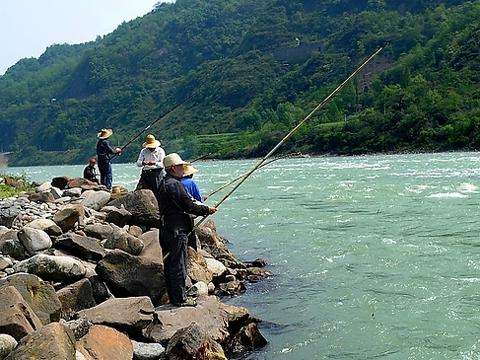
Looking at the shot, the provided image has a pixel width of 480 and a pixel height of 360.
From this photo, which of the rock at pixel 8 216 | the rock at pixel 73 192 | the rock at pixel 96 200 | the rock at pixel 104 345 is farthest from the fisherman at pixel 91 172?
the rock at pixel 104 345

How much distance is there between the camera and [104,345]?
6.00m

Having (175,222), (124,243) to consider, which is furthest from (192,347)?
(124,243)

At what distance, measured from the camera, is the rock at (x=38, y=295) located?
6.63 meters

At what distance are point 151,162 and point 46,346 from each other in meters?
7.36

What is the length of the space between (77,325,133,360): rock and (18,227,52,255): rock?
3230 millimetres

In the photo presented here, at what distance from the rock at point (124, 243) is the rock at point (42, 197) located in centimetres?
468

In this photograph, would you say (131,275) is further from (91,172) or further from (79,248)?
(91,172)

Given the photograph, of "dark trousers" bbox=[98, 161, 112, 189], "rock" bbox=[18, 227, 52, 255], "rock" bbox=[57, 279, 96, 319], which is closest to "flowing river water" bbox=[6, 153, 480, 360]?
"rock" bbox=[57, 279, 96, 319]

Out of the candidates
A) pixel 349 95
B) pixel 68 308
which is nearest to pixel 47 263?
pixel 68 308

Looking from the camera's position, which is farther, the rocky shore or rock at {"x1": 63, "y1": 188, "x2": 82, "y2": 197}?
rock at {"x1": 63, "y1": 188, "x2": 82, "y2": 197}

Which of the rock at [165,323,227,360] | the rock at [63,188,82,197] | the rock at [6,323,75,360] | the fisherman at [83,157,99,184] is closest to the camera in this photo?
the rock at [6,323,75,360]

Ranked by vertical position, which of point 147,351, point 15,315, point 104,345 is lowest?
point 147,351

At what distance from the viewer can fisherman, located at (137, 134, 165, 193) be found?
39.9 ft

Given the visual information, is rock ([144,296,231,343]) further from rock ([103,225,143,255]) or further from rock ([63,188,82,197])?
rock ([63,188,82,197])
